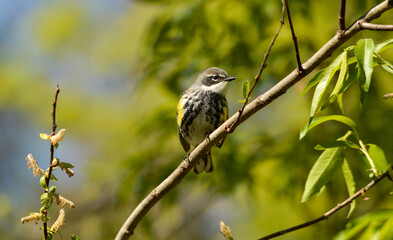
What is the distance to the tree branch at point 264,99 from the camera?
142 cm

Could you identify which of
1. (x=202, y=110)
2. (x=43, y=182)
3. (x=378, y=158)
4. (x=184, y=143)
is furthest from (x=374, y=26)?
(x=184, y=143)

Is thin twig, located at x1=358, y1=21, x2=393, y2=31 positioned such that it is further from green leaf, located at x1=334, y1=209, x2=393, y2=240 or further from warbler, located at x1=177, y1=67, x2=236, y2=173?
warbler, located at x1=177, y1=67, x2=236, y2=173

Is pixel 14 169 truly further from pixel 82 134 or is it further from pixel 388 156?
pixel 388 156

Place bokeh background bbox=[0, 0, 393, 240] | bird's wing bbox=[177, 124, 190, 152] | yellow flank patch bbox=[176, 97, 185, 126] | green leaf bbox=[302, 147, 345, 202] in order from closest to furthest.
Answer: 1. green leaf bbox=[302, 147, 345, 202]
2. bokeh background bbox=[0, 0, 393, 240]
3. yellow flank patch bbox=[176, 97, 185, 126]
4. bird's wing bbox=[177, 124, 190, 152]

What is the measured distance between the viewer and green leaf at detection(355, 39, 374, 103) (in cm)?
131

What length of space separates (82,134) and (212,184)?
21.6 feet

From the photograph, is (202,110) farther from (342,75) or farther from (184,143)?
(342,75)

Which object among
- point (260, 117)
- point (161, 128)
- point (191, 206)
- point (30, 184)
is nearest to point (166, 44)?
point (161, 128)

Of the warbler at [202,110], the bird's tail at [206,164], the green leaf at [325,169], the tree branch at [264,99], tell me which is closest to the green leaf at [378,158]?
the green leaf at [325,169]

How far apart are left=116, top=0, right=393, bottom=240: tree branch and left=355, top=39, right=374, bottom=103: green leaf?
9cm

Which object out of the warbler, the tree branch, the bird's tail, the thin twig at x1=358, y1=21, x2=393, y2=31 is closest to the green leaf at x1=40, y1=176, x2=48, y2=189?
the tree branch

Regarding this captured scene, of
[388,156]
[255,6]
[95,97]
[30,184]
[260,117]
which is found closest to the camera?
[388,156]

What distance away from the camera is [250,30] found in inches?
138

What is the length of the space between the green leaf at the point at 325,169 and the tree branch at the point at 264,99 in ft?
0.78
